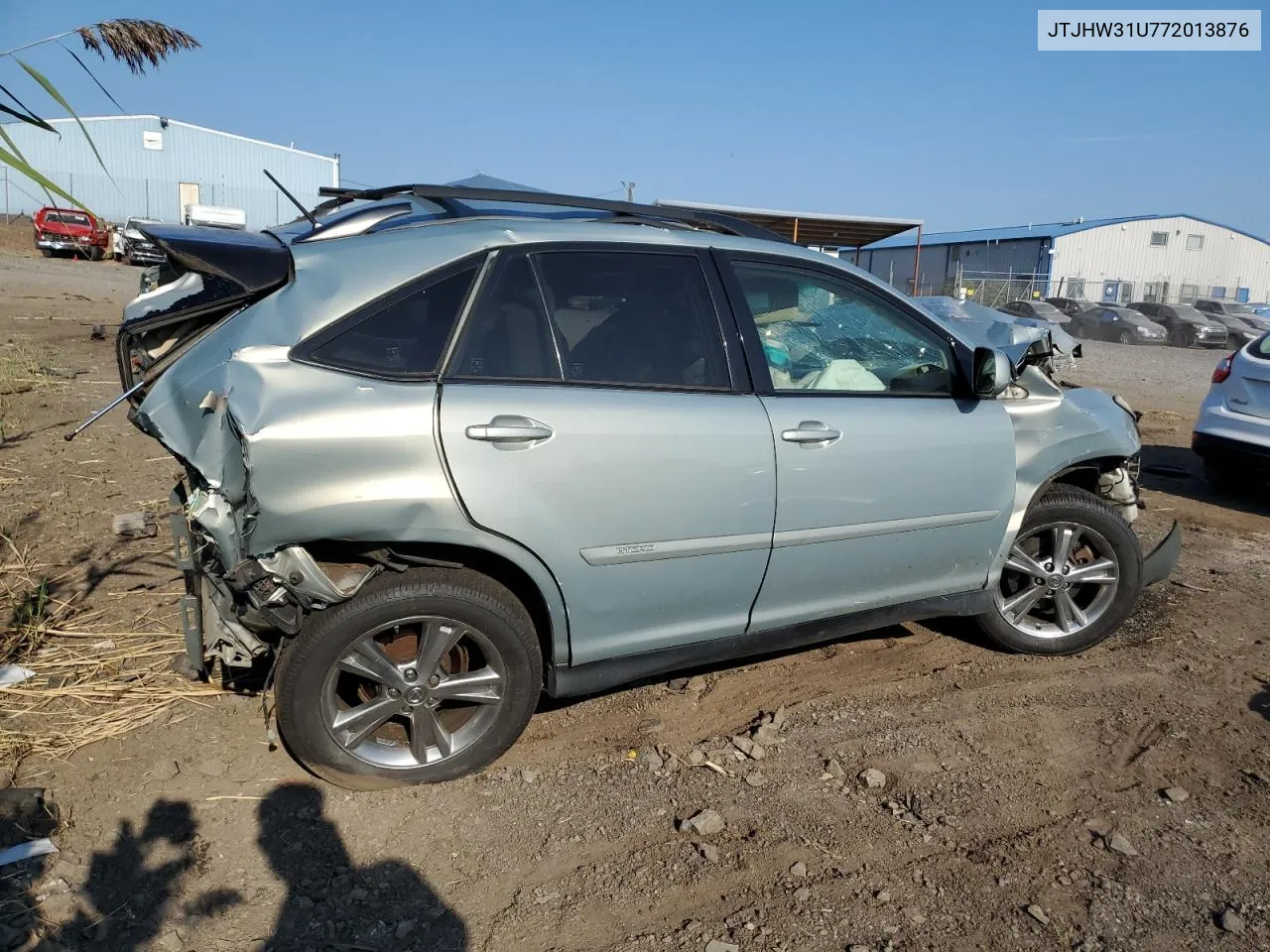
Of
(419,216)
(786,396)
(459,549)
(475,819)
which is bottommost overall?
(475,819)

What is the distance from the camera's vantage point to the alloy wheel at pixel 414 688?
304cm

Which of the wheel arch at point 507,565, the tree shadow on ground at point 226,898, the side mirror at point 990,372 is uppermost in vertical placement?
the side mirror at point 990,372

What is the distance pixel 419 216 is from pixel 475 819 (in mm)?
2080

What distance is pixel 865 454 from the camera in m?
3.53

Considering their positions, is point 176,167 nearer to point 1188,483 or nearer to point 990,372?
point 1188,483

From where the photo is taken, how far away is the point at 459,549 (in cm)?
305

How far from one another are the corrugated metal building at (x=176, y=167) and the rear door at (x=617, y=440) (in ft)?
141

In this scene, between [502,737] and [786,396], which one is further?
[786,396]

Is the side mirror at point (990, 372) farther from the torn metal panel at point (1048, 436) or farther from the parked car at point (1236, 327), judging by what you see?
the parked car at point (1236, 327)

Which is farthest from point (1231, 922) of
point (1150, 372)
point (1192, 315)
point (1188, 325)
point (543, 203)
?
point (1192, 315)

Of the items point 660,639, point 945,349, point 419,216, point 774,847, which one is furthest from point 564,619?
point 945,349

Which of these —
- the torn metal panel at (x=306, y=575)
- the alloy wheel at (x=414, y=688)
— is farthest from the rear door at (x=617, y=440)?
the torn metal panel at (x=306, y=575)

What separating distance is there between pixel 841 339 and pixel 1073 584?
5.19ft

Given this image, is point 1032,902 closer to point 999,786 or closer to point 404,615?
point 999,786
